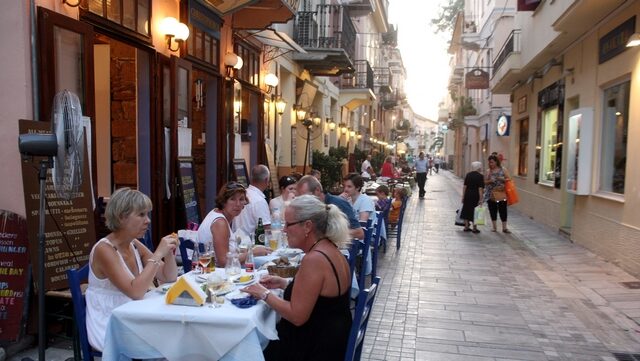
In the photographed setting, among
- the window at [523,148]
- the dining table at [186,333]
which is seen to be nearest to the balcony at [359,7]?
the window at [523,148]

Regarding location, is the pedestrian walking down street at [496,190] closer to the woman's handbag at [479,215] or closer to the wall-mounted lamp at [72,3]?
the woman's handbag at [479,215]

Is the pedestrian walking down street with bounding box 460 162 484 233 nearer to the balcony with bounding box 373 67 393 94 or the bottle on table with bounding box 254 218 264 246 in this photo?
the bottle on table with bounding box 254 218 264 246

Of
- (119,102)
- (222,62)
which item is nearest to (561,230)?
(222,62)

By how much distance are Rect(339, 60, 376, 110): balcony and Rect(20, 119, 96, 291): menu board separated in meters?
18.4

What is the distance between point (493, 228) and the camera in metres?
12.5

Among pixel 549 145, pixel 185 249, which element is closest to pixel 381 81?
pixel 549 145

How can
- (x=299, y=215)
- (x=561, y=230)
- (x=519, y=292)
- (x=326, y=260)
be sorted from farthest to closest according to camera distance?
1. (x=561, y=230)
2. (x=519, y=292)
3. (x=299, y=215)
4. (x=326, y=260)

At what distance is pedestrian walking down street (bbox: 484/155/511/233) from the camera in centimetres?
1189

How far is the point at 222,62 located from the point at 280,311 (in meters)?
7.33

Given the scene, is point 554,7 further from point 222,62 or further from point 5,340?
point 5,340

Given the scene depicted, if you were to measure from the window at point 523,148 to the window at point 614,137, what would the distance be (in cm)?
704

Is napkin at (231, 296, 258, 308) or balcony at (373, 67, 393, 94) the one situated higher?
balcony at (373, 67, 393, 94)

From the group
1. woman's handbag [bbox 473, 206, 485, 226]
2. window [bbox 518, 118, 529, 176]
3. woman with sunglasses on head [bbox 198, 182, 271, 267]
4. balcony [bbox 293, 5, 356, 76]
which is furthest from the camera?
window [bbox 518, 118, 529, 176]

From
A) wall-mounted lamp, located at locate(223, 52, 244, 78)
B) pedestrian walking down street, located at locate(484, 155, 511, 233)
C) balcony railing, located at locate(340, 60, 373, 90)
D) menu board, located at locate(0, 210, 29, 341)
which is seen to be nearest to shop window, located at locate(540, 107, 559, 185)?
pedestrian walking down street, located at locate(484, 155, 511, 233)
